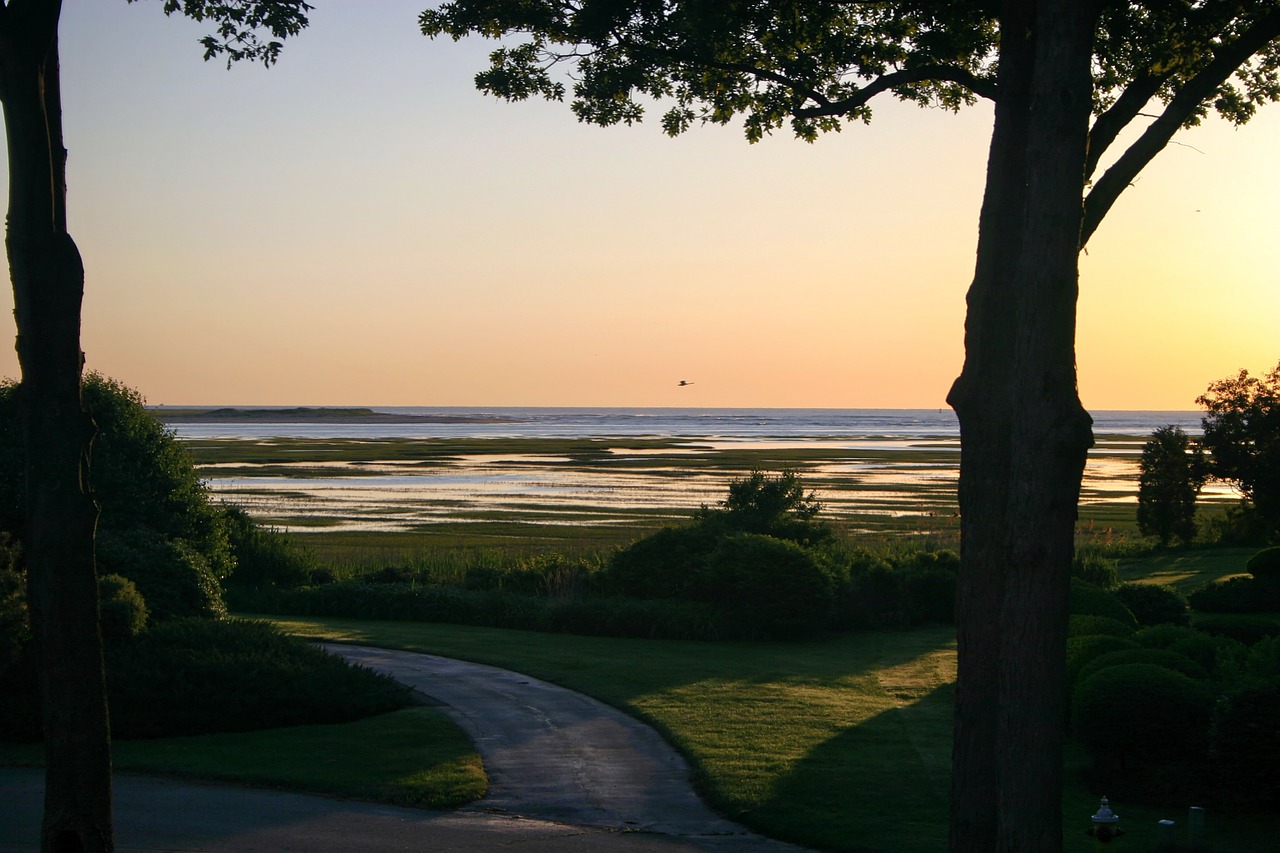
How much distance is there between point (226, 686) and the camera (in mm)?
13883

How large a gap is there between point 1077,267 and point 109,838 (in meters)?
6.71

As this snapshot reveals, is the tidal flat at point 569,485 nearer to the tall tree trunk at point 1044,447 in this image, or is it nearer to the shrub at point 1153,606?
the shrub at point 1153,606

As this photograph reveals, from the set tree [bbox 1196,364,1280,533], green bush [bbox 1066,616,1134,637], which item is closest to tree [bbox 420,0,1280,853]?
green bush [bbox 1066,616,1134,637]

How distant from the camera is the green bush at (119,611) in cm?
1469

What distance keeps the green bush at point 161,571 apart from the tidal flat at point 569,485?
2251 cm

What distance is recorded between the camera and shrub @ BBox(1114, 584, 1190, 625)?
70.7ft

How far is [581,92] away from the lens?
41.1ft

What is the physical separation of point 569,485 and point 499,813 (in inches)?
2237

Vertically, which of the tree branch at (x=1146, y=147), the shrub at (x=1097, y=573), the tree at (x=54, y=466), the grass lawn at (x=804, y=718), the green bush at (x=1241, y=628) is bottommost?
the grass lawn at (x=804, y=718)

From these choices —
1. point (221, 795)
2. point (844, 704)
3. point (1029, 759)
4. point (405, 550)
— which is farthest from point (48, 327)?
point (405, 550)

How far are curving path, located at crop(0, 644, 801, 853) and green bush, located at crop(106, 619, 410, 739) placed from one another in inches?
61.5

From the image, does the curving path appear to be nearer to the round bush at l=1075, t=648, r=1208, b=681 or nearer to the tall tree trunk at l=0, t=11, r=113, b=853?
the tall tree trunk at l=0, t=11, r=113, b=853

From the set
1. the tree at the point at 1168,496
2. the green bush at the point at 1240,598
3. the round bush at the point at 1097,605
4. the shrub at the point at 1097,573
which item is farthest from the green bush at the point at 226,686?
the tree at the point at 1168,496

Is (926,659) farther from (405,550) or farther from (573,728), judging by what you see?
(405,550)
